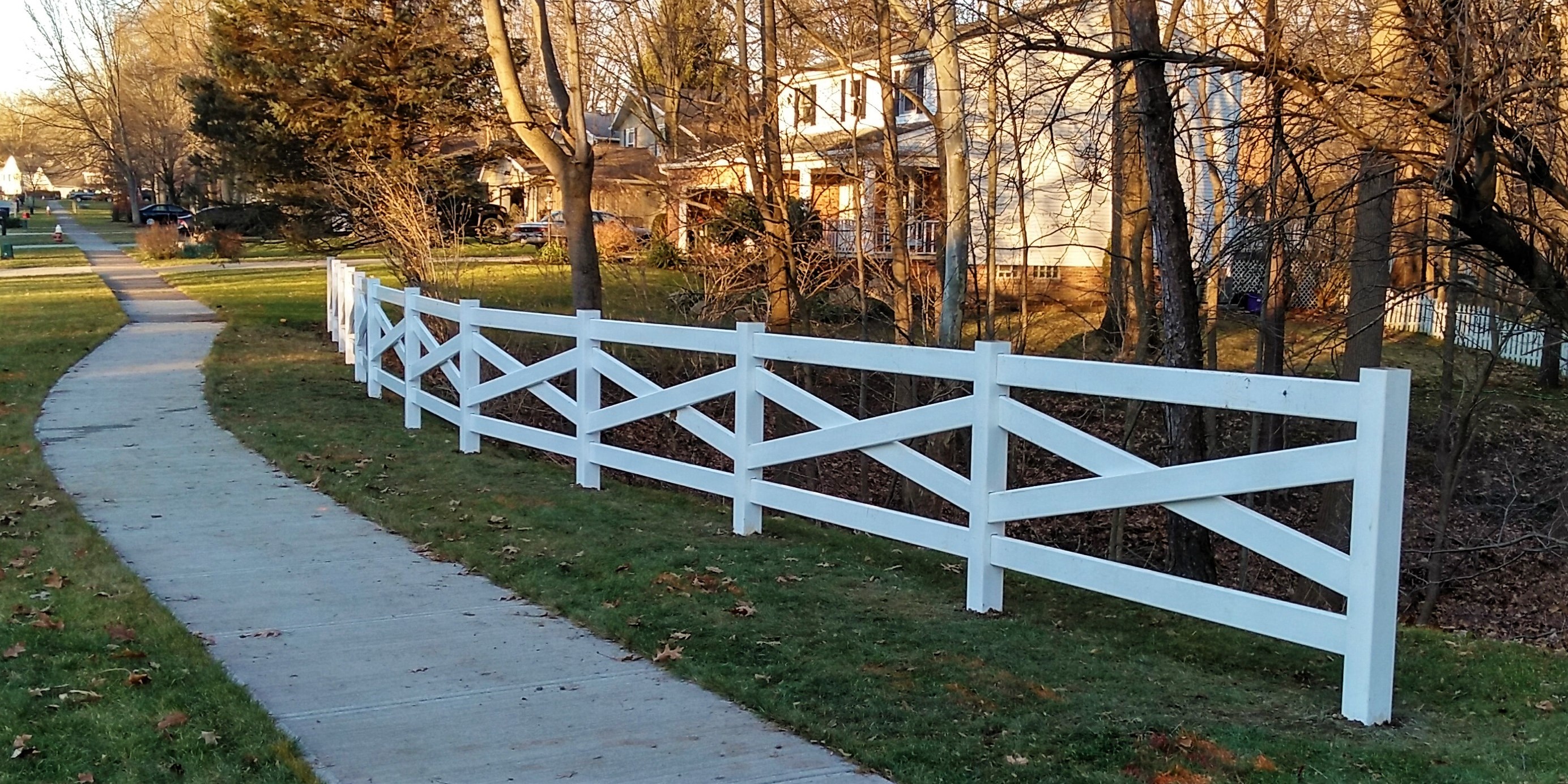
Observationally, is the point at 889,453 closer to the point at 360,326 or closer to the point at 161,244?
the point at 360,326

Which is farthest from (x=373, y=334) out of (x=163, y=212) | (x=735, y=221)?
(x=163, y=212)

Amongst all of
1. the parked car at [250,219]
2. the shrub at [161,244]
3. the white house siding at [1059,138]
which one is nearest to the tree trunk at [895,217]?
the white house siding at [1059,138]

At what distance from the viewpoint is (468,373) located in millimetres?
12375

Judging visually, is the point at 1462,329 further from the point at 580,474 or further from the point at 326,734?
the point at 326,734

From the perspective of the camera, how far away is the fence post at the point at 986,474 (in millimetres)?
6875

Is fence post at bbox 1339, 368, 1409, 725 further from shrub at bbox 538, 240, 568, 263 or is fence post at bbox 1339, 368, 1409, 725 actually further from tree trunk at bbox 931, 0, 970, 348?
shrub at bbox 538, 240, 568, 263

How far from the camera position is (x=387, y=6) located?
92.4 ft

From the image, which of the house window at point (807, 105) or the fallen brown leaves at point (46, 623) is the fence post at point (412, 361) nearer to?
the house window at point (807, 105)

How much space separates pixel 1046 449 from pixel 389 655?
3158 millimetres

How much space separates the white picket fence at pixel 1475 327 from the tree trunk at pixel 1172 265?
5.21 feet

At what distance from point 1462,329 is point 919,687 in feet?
60.0

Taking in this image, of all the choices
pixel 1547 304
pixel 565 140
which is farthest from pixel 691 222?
pixel 1547 304

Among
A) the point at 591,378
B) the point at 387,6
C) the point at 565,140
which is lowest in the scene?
the point at 591,378

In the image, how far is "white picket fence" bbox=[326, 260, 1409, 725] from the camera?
5.23m
